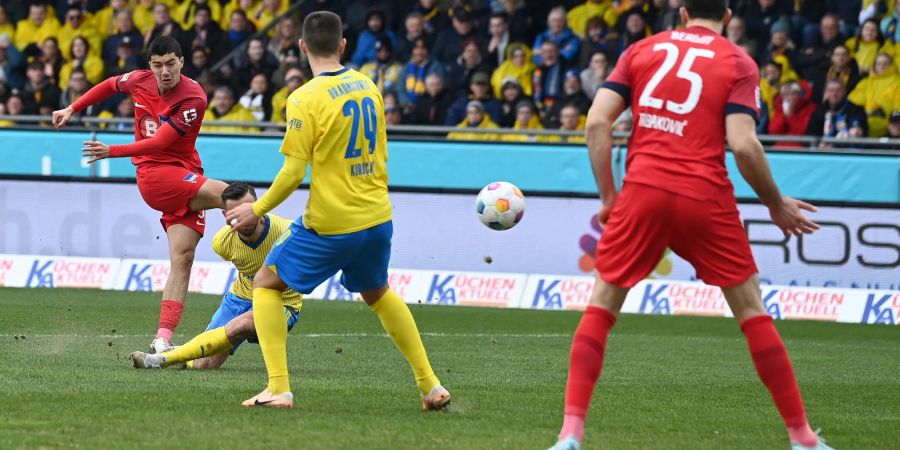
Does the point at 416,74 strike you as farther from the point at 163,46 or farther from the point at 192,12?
the point at 163,46

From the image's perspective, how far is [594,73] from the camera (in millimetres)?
19234

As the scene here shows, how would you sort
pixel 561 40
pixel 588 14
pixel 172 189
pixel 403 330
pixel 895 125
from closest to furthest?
1. pixel 403 330
2. pixel 172 189
3. pixel 895 125
4. pixel 561 40
5. pixel 588 14

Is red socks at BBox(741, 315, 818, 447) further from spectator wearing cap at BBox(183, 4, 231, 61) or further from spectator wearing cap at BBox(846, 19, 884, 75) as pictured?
spectator wearing cap at BBox(183, 4, 231, 61)

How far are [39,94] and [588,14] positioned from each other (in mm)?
8497

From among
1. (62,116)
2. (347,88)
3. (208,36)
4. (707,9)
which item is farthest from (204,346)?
(208,36)

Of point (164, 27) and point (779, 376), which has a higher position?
point (779, 376)

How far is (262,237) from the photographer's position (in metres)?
10.1

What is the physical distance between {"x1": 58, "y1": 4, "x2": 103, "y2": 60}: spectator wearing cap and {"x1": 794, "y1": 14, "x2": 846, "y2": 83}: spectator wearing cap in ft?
36.3

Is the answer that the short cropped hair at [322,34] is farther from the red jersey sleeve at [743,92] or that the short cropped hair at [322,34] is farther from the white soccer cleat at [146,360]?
the white soccer cleat at [146,360]

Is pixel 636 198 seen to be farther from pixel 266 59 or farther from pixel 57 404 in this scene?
pixel 266 59

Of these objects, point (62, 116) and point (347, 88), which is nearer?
point (347, 88)

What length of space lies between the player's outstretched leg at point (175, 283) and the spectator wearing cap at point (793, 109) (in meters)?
9.36

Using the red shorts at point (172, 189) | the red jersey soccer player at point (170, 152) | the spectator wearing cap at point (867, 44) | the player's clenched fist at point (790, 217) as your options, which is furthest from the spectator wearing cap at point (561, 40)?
the player's clenched fist at point (790, 217)

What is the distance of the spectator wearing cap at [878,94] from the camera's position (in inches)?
699
